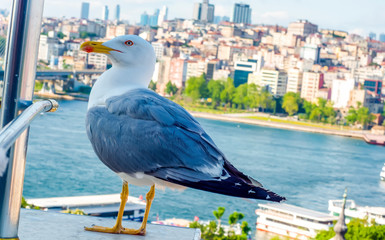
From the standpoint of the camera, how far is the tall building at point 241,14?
34875mm

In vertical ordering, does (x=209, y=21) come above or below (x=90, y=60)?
above

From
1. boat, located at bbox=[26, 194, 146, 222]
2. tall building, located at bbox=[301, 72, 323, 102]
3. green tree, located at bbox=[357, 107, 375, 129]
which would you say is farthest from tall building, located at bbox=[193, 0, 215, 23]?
boat, located at bbox=[26, 194, 146, 222]

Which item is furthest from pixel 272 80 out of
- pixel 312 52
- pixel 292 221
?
pixel 292 221

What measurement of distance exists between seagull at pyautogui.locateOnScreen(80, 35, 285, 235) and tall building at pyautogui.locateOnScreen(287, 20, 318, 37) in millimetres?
Result: 27153

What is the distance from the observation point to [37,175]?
7.84m

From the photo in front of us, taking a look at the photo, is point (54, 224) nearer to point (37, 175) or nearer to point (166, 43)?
point (37, 175)

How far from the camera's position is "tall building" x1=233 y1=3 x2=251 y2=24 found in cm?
3488

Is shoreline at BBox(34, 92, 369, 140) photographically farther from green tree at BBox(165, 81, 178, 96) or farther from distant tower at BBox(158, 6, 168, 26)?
distant tower at BBox(158, 6, 168, 26)

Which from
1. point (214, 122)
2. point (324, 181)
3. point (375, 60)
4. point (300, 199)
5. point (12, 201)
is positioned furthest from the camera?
point (375, 60)

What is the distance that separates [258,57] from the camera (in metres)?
21.3

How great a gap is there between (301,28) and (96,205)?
22.7m

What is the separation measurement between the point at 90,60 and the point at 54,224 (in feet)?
59.3

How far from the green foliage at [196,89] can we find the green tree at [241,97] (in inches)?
32.0

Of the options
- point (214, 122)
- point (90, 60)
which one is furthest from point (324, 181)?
point (90, 60)
